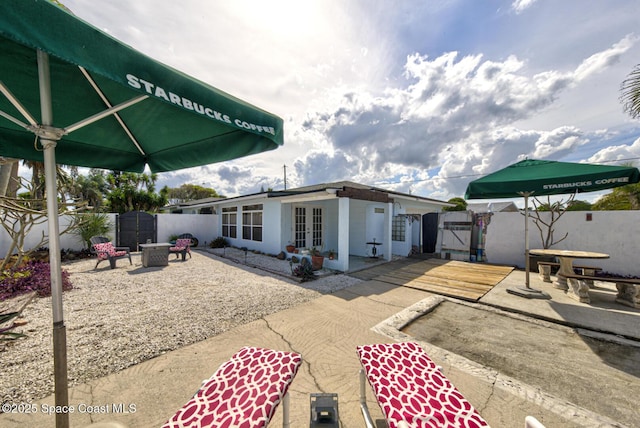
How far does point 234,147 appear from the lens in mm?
2223

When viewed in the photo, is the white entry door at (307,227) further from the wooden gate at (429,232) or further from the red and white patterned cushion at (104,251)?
the red and white patterned cushion at (104,251)

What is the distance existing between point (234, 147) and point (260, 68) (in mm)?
3707

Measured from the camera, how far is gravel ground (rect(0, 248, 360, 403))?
8.93 feet

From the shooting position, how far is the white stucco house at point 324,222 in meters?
9.70

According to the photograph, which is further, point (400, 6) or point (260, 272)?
point (260, 272)

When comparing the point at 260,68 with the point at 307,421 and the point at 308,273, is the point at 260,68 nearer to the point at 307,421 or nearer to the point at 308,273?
the point at 308,273

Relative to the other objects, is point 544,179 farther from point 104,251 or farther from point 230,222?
point 230,222

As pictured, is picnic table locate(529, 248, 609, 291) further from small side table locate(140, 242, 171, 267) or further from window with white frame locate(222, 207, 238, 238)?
window with white frame locate(222, 207, 238, 238)

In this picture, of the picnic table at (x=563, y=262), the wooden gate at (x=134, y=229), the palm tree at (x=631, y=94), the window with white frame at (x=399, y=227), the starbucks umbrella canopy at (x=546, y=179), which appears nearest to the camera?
the starbucks umbrella canopy at (x=546, y=179)

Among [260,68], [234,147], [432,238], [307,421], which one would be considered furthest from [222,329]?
[432,238]

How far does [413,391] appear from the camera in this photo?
1576mm

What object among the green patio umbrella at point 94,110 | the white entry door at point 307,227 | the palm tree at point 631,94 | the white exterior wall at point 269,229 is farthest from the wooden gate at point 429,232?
the green patio umbrella at point 94,110

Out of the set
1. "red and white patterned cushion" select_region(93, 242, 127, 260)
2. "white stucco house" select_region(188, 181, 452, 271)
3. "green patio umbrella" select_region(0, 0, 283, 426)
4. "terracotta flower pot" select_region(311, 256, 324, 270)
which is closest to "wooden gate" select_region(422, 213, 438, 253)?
"white stucco house" select_region(188, 181, 452, 271)

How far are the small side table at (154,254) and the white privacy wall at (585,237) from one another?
506 inches
